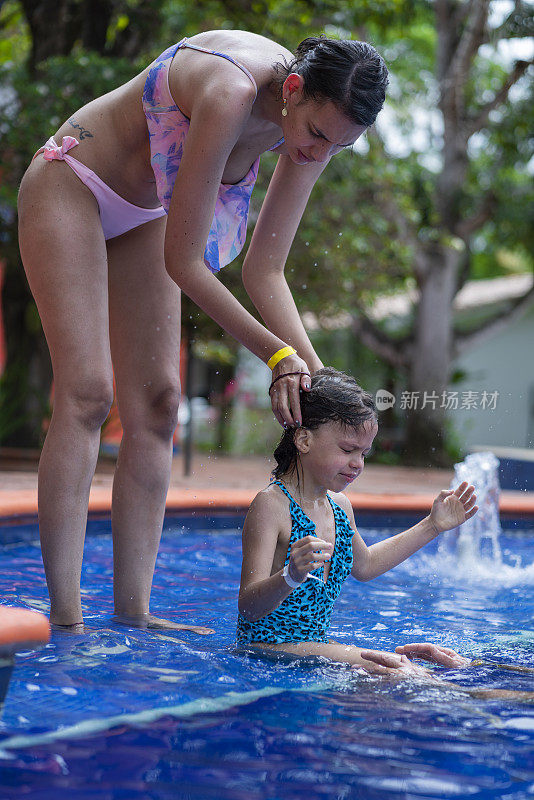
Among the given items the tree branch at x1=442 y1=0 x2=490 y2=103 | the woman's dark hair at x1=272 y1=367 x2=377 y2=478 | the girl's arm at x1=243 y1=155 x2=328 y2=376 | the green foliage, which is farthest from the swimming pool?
the green foliage

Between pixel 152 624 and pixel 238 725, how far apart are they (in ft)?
2.49

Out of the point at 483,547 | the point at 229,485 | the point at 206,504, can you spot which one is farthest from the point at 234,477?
the point at 483,547

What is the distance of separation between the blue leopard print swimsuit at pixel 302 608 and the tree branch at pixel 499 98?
8.97 metres

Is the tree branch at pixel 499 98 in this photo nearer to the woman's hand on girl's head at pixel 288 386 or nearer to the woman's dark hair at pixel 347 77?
the woman's dark hair at pixel 347 77

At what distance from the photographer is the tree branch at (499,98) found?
9.85 m

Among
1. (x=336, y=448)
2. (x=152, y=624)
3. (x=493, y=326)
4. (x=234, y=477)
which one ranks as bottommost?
(x=234, y=477)

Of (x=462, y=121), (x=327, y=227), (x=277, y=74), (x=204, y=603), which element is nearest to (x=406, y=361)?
(x=462, y=121)

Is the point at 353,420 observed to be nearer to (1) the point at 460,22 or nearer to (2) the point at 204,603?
(2) the point at 204,603

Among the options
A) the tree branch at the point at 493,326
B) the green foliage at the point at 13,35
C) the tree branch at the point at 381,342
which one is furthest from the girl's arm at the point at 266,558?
the tree branch at the point at 493,326

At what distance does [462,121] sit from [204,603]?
1010 centimetres

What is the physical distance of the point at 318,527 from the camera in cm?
216

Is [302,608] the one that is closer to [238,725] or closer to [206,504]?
[238,725]

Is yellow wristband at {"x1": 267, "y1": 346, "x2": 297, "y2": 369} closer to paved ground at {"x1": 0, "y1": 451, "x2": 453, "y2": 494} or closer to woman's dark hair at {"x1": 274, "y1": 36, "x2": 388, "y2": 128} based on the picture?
woman's dark hair at {"x1": 274, "y1": 36, "x2": 388, "y2": 128}

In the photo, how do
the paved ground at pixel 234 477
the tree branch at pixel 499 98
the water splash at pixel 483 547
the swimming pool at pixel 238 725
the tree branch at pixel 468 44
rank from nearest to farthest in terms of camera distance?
the swimming pool at pixel 238 725 → the water splash at pixel 483 547 → the paved ground at pixel 234 477 → the tree branch at pixel 499 98 → the tree branch at pixel 468 44
